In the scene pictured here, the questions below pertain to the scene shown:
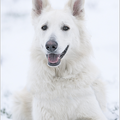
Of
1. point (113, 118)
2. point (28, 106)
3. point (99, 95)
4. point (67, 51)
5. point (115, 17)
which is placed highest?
point (115, 17)

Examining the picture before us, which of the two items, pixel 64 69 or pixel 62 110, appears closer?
pixel 62 110

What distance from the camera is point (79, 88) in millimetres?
3512

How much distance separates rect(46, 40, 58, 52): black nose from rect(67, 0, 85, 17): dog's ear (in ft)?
2.84

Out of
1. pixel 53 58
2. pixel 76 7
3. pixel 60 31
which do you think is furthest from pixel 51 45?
pixel 76 7

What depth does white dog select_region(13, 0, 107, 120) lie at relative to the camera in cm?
342

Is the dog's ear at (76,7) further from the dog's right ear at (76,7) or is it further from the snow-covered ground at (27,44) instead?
the snow-covered ground at (27,44)

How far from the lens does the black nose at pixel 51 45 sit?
319cm

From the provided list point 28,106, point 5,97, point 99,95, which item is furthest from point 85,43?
point 5,97

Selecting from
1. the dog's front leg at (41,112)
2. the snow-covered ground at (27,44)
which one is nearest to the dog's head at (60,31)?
the dog's front leg at (41,112)

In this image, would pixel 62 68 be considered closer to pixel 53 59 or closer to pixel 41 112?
pixel 53 59

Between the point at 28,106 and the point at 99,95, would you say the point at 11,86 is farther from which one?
the point at 99,95

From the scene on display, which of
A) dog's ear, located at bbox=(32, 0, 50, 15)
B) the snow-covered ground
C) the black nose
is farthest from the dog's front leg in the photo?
dog's ear, located at bbox=(32, 0, 50, 15)

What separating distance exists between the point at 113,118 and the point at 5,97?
2.74 m

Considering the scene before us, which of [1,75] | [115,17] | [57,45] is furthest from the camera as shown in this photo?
[115,17]
